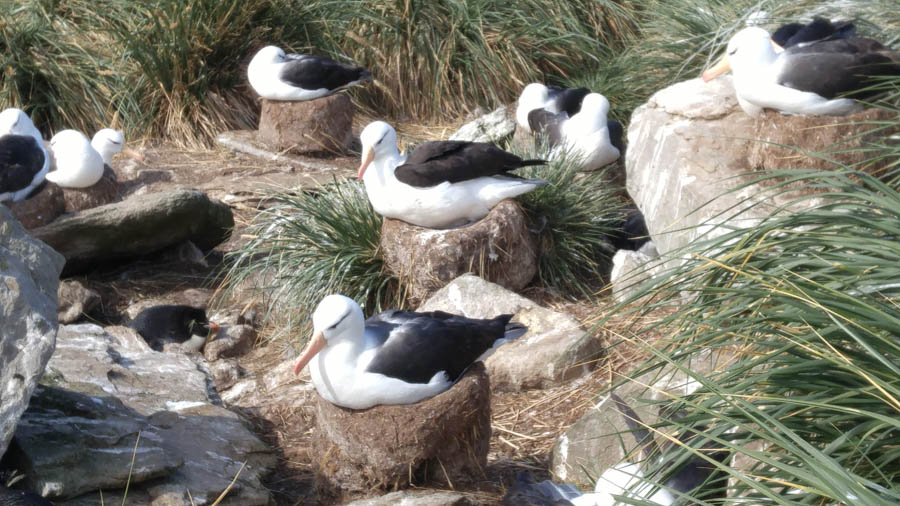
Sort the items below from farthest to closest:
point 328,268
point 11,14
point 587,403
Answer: point 11,14
point 328,268
point 587,403

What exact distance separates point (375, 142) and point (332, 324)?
1.79 m

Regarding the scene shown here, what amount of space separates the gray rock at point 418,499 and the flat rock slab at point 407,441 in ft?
0.33

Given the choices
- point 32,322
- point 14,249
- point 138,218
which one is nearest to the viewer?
point 32,322

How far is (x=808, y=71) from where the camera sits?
4.86 metres

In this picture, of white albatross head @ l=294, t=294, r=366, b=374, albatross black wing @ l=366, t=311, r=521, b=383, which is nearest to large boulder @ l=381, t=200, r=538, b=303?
albatross black wing @ l=366, t=311, r=521, b=383

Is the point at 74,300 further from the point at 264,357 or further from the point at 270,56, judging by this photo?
the point at 270,56

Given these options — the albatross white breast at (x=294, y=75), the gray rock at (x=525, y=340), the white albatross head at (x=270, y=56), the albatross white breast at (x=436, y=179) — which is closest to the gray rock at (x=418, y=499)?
the gray rock at (x=525, y=340)

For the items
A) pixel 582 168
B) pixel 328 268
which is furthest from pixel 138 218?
pixel 582 168

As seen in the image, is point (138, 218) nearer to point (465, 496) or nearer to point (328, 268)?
point (328, 268)

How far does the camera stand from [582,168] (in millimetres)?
6695

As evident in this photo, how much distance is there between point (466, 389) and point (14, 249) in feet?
5.21

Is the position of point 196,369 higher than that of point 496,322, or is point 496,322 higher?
point 496,322

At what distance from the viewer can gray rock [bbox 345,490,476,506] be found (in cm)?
344

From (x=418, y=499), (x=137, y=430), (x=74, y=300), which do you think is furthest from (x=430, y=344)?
(x=74, y=300)
